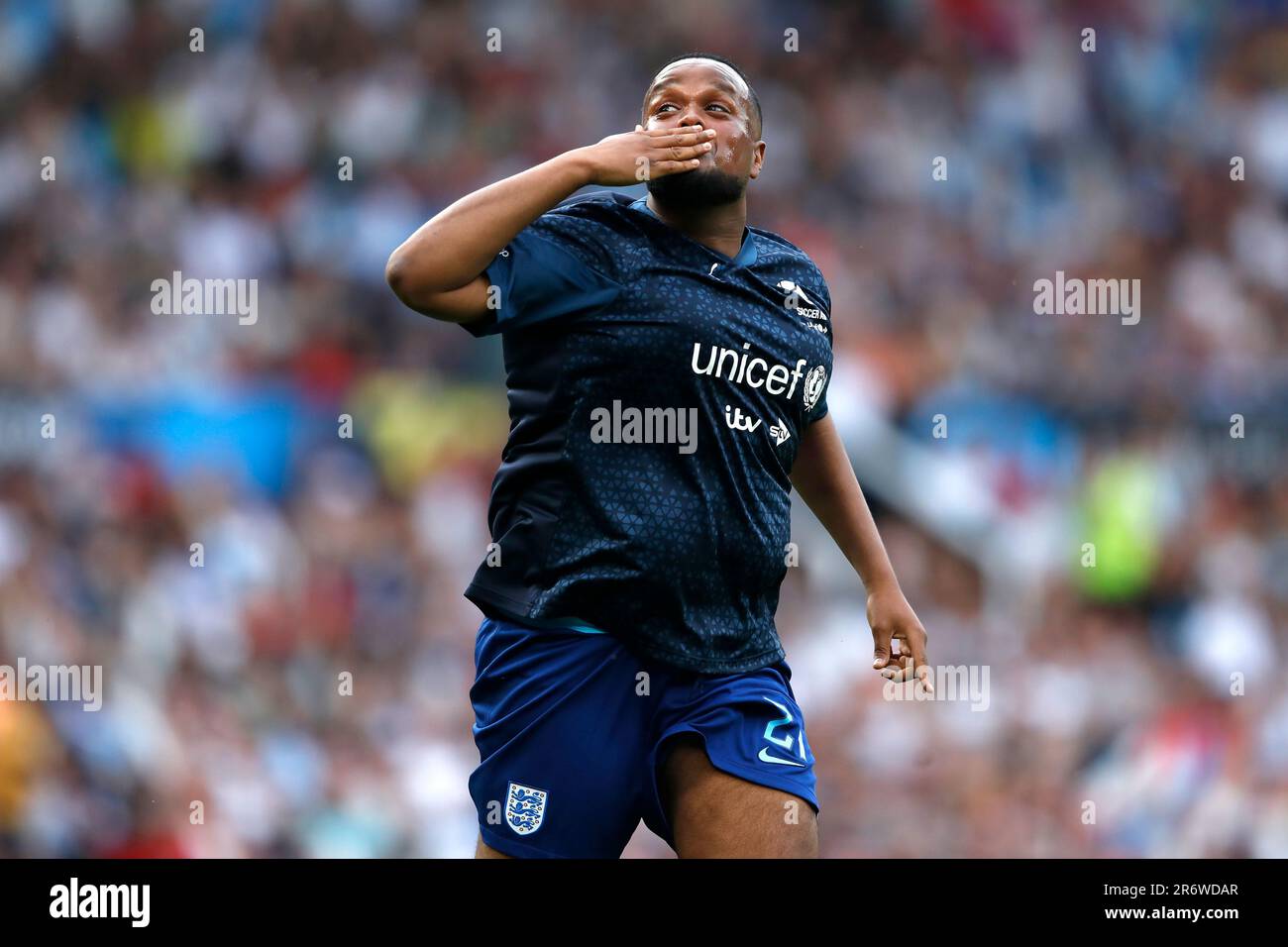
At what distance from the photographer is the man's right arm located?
3590 mm

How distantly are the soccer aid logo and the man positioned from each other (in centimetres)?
13

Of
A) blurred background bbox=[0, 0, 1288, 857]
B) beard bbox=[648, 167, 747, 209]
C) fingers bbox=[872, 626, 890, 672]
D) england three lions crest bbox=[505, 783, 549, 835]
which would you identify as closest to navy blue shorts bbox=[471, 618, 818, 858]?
england three lions crest bbox=[505, 783, 549, 835]

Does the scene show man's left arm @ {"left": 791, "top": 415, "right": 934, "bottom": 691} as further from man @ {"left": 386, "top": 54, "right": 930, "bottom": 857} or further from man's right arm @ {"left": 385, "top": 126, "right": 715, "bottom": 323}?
man's right arm @ {"left": 385, "top": 126, "right": 715, "bottom": 323}

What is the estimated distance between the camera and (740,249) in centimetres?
410

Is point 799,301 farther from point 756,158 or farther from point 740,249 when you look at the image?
point 756,158

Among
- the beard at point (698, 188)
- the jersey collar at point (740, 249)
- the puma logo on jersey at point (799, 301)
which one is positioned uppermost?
the beard at point (698, 188)

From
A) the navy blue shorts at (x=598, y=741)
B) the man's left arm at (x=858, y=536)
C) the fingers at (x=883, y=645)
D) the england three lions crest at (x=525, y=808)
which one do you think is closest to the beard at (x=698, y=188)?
the man's left arm at (x=858, y=536)

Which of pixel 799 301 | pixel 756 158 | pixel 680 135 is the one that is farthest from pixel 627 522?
pixel 756 158

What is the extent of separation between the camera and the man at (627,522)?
3.70 meters

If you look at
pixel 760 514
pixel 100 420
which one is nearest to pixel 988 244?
pixel 100 420

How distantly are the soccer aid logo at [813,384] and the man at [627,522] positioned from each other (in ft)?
0.43

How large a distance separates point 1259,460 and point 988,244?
199cm

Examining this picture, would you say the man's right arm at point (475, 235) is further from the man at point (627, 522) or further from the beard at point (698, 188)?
the beard at point (698, 188)

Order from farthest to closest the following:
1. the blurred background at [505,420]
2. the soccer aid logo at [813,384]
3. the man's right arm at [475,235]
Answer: the blurred background at [505,420] < the soccer aid logo at [813,384] < the man's right arm at [475,235]
